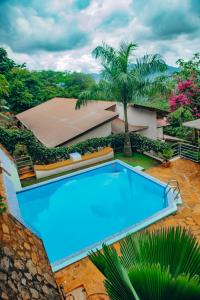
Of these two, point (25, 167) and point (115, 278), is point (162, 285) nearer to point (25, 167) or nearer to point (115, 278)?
point (115, 278)

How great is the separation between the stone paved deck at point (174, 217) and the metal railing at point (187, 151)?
409 mm

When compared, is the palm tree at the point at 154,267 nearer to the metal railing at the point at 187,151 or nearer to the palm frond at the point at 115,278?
the palm frond at the point at 115,278

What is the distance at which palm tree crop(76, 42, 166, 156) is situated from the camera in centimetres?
1438

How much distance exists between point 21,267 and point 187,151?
1298 centimetres

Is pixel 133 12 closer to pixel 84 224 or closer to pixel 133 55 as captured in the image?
pixel 133 55

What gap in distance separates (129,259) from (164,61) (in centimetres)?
1400

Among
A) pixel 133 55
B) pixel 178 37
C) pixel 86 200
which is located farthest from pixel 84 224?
pixel 178 37

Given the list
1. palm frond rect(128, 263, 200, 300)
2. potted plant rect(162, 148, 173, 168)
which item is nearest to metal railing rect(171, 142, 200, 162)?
potted plant rect(162, 148, 173, 168)

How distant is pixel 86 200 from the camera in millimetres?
11836

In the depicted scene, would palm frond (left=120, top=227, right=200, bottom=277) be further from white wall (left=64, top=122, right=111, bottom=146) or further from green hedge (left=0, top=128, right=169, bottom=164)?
white wall (left=64, top=122, right=111, bottom=146)

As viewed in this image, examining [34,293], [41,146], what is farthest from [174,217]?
[41,146]

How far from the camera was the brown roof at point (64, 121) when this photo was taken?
16203 millimetres

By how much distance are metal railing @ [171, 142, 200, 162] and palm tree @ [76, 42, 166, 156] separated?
13.5ft

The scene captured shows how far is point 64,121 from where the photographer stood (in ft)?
62.6
